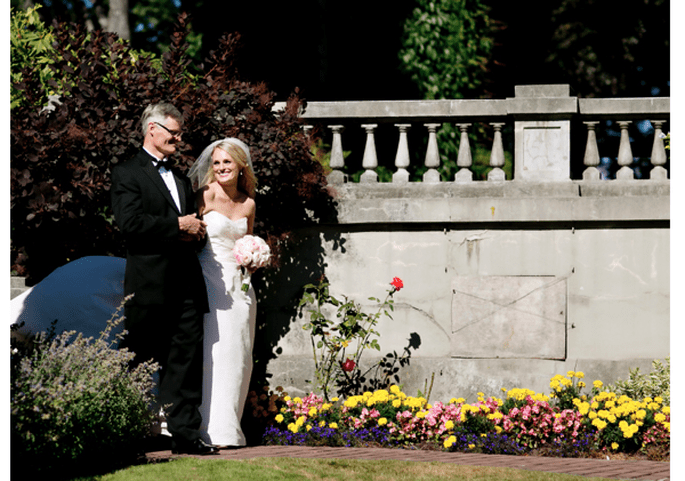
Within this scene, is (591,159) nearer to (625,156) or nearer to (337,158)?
(625,156)

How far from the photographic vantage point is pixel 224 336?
19.7ft

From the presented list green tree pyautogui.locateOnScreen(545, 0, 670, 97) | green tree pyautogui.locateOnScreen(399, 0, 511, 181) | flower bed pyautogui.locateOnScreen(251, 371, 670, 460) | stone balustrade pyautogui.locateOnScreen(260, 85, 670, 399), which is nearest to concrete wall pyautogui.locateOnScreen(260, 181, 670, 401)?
stone balustrade pyautogui.locateOnScreen(260, 85, 670, 399)

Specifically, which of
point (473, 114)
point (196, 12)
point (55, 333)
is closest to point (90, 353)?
point (55, 333)

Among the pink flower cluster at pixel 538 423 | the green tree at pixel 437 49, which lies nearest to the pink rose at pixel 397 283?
the pink flower cluster at pixel 538 423

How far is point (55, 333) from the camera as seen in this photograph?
211 inches

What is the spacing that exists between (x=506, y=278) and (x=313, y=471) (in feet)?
10.3

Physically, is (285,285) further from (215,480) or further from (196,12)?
(196,12)

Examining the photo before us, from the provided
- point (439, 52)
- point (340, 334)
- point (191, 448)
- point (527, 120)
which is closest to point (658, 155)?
point (527, 120)

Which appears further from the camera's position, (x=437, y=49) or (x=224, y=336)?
(x=437, y=49)

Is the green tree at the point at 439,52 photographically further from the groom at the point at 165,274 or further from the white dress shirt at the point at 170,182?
the groom at the point at 165,274

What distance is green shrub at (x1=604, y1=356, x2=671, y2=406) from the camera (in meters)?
6.95

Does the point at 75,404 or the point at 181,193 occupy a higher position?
the point at 181,193

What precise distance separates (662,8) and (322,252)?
39.0 ft

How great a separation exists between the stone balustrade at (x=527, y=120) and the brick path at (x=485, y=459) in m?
2.76
